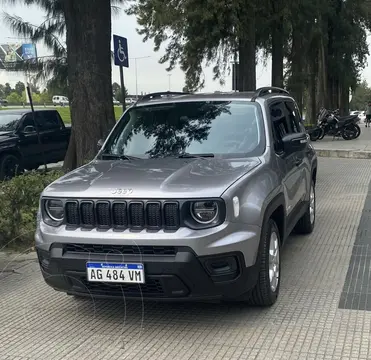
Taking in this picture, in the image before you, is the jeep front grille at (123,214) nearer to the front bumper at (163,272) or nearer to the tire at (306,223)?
the front bumper at (163,272)

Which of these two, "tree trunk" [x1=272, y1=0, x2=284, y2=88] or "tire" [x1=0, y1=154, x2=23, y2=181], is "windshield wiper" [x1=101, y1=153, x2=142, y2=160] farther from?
"tree trunk" [x1=272, y1=0, x2=284, y2=88]

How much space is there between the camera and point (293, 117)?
6.52m

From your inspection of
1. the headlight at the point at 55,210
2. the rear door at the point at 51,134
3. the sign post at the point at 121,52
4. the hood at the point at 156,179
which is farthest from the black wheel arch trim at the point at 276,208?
the rear door at the point at 51,134

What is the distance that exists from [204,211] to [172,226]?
25 cm

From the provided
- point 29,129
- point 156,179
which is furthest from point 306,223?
point 29,129

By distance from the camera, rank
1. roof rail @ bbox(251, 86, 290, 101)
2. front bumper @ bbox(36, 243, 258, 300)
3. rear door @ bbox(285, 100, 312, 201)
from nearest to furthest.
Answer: front bumper @ bbox(36, 243, 258, 300)
roof rail @ bbox(251, 86, 290, 101)
rear door @ bbox(285, 100, 312, 201)

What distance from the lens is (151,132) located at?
5.24 metres

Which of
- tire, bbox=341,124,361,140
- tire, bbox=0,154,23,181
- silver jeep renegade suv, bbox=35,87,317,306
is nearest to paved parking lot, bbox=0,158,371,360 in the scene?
silver jeep renegade suv, bbox=35,87,317,306

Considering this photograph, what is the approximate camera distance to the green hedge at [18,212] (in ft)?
20.8

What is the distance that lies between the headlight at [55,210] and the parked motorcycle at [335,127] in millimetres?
17002

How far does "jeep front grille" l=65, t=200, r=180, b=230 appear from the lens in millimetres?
3734

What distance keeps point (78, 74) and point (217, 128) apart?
413cm

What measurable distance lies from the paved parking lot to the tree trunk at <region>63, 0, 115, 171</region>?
3.32m

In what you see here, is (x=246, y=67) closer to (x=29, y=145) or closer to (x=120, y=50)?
(x=120, y=50)
